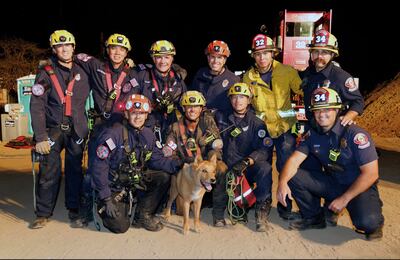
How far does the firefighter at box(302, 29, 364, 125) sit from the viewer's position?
5.79 metres

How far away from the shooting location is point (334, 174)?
548 centimetres

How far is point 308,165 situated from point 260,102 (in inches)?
45.4

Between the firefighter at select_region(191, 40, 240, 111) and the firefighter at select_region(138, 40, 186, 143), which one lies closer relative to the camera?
the firefighter at select_region(138, 40, 186, 143)

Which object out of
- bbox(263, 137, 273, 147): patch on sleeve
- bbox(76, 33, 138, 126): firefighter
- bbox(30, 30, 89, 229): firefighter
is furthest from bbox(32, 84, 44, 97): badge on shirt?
bbox(263, 137, 273, 147): patch on sleeve

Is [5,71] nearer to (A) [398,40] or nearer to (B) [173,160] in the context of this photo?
(B) [173,160]

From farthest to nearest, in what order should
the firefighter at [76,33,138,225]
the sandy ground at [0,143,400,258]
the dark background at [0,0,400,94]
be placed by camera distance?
the dark background at [0,0,400,94] → the firefighter at [76,33,138,225] → the sandy ground at [0,143,400,258]

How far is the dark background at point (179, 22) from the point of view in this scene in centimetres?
2273

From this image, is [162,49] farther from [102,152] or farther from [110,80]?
[102,152]

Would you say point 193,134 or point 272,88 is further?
point 272,88

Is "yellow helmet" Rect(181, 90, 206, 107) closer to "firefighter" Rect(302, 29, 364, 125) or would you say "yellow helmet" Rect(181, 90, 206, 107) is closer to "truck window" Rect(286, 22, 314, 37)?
"firefighter" Rect(302, 29, 364, 125)

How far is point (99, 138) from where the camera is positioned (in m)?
5.40

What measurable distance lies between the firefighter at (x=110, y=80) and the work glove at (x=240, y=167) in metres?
1.74

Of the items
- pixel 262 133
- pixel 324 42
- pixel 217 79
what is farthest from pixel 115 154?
pixel 324 42

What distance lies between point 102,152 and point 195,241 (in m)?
1.54
